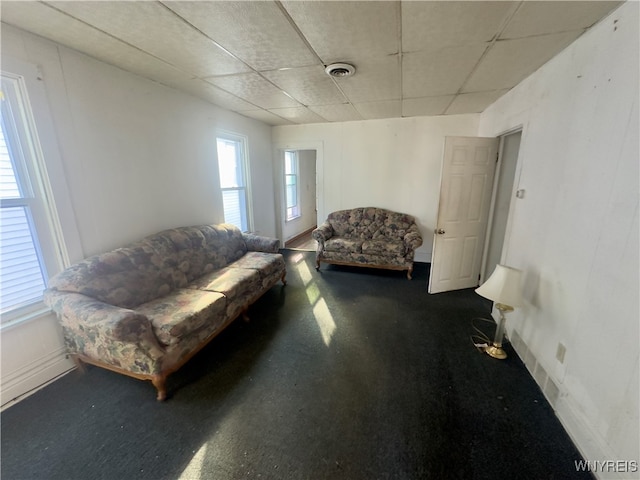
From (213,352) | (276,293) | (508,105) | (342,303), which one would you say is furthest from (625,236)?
(276,293)

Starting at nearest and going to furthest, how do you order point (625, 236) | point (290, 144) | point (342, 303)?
point (625, 236) → point (342, 303) → point (290, 144)

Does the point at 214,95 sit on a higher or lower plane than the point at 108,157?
higher

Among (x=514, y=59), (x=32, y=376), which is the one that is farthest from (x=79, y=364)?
(x=514, y=59)

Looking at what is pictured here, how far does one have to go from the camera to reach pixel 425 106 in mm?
3363

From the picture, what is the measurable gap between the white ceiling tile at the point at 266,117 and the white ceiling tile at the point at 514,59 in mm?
2602

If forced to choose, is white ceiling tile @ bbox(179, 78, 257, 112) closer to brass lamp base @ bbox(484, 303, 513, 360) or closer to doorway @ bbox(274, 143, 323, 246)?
doorway @ bbox(274, 143, 323, 246)

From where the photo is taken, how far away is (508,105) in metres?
2.67

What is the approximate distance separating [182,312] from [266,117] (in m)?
3.26

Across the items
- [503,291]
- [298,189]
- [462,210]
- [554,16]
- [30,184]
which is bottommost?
[503,291]

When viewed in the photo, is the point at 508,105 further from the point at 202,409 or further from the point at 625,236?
the point at 202,409

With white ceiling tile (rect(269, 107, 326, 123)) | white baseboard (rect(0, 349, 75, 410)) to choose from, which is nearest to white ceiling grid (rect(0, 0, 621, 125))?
white ceiling tile (rect(269, 107, 326, 123))

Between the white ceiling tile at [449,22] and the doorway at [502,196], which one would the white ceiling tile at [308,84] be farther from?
the doorway at [502,196]

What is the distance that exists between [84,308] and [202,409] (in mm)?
994

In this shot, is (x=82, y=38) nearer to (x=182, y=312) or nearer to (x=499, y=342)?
(x=182, y=312)
